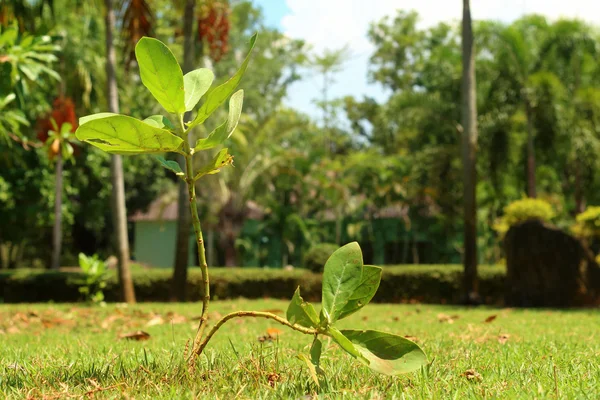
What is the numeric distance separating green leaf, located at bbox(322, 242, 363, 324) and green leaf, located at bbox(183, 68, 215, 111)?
0.77 metres

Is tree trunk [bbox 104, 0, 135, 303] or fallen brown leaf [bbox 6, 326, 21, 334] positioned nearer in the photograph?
fallen brown leaf [bbox 6, 326, 21, 334]

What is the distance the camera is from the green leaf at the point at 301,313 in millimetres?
2322

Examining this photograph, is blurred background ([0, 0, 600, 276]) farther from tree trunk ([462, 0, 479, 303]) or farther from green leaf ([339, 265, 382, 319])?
green leaf ([339, 265, 382, 319])

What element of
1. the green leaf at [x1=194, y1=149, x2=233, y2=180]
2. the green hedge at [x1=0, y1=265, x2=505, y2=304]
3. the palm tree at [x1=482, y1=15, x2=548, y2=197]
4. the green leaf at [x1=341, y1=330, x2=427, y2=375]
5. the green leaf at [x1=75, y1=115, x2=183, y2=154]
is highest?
the palm tree at [x1=482, y1=15, x2=548, y2=197]

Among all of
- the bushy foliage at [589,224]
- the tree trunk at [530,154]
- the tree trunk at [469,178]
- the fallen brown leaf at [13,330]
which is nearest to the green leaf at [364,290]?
the fallen brown leaf at [13,330]

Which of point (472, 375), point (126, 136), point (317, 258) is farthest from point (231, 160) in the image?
point (317, 258)

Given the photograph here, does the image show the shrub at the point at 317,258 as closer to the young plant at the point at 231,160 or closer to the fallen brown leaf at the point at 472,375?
the fallen brown leaf at the point at 472,375

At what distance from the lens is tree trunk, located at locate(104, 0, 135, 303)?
1413 centimetres

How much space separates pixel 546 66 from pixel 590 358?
80.6 ft

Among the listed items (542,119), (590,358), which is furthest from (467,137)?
(590,358)

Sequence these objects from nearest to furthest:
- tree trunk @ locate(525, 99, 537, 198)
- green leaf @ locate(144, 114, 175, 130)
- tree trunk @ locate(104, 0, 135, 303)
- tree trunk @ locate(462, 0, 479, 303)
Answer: green leaf @ locate(144, 114, 175, 130) → tree trunk @ locate(104, 0, 135, 303) → tree trunk @ locate(462, 0, 479, 303) → tree trunk @ locate(525, 99, 537, 198)

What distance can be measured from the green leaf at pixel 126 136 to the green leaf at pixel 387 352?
0.96m

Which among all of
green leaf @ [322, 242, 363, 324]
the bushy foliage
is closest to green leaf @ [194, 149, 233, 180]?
green leaf @ [322, 242, 363, 324]

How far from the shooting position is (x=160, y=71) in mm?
2311
